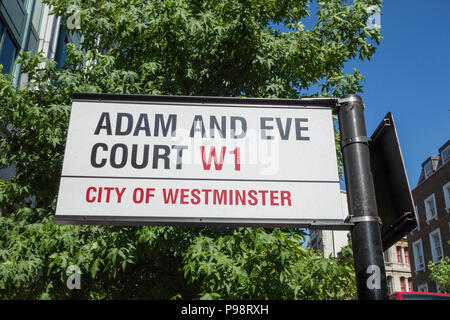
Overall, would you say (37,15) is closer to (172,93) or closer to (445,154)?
(172,93)

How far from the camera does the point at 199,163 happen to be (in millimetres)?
2469

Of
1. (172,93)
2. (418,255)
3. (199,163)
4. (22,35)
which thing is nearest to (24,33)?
(22,35)

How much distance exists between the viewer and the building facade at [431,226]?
31.8 meters

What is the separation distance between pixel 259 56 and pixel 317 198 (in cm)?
534

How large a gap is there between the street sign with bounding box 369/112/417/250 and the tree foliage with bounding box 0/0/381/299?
297 centimetres

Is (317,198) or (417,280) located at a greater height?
(417,280)

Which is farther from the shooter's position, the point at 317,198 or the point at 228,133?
the point at 228,133

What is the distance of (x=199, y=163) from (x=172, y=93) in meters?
A: 5.46

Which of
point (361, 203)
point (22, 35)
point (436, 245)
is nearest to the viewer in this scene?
point (361, 203)

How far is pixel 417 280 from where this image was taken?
1403 inches
